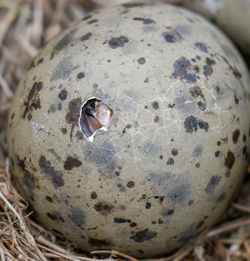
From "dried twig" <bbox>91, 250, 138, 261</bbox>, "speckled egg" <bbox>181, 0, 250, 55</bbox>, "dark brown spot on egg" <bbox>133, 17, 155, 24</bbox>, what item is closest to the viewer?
"dried twig" <bbox>91, 250, 138, 261</bbox>

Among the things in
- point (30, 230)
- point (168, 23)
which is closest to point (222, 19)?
point (168, 23)

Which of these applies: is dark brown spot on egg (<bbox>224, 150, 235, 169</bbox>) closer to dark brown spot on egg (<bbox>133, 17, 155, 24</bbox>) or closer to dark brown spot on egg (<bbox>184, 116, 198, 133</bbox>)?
dark brown spot on egg (<bbox>184, 116, 198, 133</bbox>)

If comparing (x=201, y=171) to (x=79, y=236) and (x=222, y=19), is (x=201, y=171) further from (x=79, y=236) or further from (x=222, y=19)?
(x=222, y=19)

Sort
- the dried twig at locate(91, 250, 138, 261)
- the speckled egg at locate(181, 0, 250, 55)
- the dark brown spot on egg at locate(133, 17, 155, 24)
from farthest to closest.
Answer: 1. the speckled egg at locate(181, 0, 250, 55)
2. the dark brown spot on egg at locate(133, 17, 155, 24)
3. the dried twig at locate(91, 250, 138, 261)

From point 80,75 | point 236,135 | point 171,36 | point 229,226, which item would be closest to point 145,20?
point 171,36

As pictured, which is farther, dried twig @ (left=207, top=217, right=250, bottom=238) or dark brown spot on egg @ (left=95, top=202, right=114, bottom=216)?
dried twig @ (left=207, top=217, right=250, bottom=238)

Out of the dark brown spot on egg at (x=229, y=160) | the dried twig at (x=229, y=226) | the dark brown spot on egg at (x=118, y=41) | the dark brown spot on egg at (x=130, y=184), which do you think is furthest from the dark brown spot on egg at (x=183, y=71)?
the dried twig at (x=229, y=226)

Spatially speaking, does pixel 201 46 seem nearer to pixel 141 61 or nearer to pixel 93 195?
pixel 141 61

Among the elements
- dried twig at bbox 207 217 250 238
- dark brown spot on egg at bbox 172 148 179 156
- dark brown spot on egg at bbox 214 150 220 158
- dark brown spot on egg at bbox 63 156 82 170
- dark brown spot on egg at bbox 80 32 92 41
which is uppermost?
dark brown spot on egg at bbox 80 32 92 41

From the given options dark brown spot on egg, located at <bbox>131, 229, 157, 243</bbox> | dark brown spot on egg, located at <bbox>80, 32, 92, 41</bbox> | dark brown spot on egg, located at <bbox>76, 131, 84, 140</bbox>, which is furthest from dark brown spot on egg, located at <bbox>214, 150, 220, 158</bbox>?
dark brown spot on egg, located at <bbox>80, 32, 92, 41</bbox>
